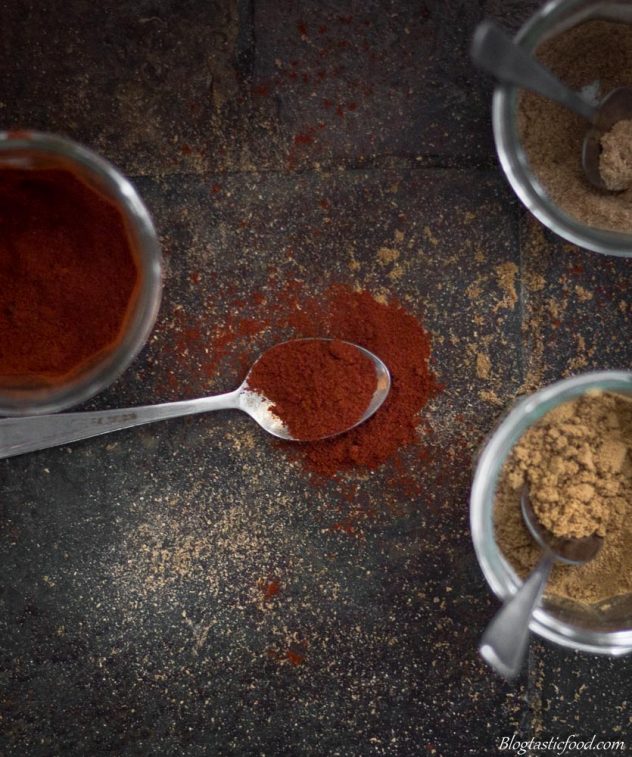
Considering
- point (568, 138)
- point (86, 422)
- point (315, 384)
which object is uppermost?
point (568, 138)

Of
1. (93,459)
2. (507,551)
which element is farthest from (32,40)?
(507,551)

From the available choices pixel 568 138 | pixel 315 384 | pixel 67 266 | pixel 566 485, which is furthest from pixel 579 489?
pixel 67 266

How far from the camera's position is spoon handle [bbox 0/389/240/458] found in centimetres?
103

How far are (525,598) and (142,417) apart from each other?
2.00 feet

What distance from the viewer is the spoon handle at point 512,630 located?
86cm

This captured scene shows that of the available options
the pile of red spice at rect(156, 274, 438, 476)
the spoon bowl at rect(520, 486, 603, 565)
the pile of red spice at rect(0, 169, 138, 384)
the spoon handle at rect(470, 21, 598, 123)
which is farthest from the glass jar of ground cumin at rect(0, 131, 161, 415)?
the spoon bowl at rect(520, 486, 603, 565)

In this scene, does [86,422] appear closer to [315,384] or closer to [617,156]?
[315,384]

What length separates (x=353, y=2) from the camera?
41.2 inches

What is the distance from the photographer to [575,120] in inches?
39.3

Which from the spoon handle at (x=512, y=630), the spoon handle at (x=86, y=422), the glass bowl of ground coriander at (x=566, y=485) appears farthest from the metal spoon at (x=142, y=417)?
the spoon handle at (x=512, y=630)

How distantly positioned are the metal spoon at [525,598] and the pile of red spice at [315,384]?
11.0 inches

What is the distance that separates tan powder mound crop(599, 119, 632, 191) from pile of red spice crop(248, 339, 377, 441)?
430 millimetres

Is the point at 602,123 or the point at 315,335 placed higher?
the point at 602,123

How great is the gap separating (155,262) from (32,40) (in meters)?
0.41
